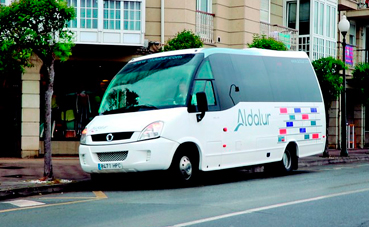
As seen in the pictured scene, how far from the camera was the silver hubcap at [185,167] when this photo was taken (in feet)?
44.7

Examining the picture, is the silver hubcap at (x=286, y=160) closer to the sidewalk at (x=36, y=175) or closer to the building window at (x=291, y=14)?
the sidewalk at (x=36, y=175)

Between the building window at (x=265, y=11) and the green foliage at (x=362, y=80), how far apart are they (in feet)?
17.0

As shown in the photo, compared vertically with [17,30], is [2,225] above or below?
below

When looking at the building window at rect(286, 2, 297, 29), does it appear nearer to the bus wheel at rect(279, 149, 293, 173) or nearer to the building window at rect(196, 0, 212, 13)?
the building window at rect(196, 0, 212, 13)

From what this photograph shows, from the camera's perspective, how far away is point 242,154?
1550 centimetres

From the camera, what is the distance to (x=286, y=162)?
17500 millimetres

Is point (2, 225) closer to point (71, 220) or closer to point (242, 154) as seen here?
point (71, 220)

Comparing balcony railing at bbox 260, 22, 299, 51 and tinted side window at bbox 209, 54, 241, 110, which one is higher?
balcony railing at bbox 260, 22, 299, 51

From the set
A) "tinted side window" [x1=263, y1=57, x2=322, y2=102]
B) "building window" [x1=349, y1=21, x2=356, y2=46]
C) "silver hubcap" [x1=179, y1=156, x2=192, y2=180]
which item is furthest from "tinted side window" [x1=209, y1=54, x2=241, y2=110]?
"building window" [x1=349, y1=21, x2=356, y2=46]

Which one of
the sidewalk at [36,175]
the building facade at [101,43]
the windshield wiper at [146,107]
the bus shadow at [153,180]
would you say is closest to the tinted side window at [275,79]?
the bus shadow at [153,180]

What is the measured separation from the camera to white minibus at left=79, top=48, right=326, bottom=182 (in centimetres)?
1317

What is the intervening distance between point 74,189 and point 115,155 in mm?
1340

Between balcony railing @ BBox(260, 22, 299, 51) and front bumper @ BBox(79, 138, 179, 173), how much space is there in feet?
52.7

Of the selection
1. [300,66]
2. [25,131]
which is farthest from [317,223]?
[25,131]
